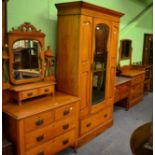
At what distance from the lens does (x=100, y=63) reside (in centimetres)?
302

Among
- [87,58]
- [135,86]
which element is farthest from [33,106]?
[135,86]

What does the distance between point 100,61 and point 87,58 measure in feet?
1.19

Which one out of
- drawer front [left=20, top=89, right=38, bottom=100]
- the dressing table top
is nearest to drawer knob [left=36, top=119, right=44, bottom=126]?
the dressing table top

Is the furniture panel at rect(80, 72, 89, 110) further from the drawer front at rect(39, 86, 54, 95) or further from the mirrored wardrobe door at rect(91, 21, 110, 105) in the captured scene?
the drawer front at rect(39, 86, 54, 95)

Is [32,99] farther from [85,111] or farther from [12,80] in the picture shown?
[85,111]

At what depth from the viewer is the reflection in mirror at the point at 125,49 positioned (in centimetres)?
473

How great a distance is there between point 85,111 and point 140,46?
3554mm

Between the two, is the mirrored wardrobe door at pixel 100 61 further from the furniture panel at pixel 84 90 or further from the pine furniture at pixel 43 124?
the pine furniture at pixel 43 124

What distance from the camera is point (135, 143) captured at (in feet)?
4.66

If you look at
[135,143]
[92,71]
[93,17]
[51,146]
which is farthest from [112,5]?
[135,143]

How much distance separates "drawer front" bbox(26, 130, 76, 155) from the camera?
2183 millimetres

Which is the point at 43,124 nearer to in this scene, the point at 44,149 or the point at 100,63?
the point at 44,149

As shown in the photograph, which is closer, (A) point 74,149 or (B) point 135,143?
(B) point 135,143

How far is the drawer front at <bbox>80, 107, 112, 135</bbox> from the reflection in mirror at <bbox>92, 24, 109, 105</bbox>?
23 cm
